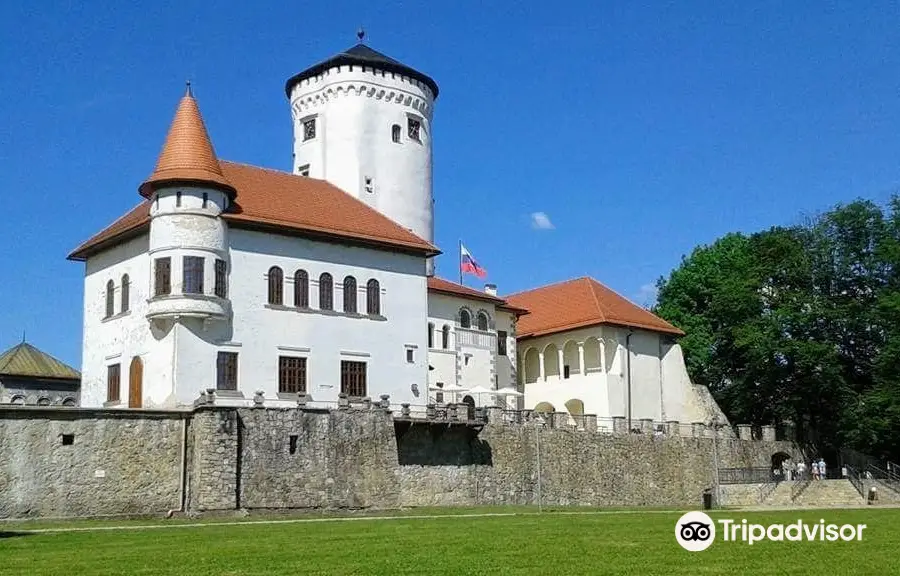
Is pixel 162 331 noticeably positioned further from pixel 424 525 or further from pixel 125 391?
pixel 424 525

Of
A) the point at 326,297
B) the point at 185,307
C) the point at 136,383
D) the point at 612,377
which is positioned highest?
the point at 326,297

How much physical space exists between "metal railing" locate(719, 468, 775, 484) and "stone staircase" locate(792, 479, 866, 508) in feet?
10.1

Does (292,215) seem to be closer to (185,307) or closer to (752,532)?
(185,307)

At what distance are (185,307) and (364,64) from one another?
683 inches

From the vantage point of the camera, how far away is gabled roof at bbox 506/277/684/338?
55.1 meters

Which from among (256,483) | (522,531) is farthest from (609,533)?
(256,483)

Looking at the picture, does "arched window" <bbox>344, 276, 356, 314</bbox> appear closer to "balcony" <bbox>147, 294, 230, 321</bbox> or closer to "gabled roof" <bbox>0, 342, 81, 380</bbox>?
"balcony" <bbox>147, 294, 230, 321</bbox>

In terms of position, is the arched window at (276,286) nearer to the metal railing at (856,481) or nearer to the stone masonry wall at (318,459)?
the stone masonry wall at (318,459)

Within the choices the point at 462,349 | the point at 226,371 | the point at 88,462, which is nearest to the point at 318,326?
the point at 226,371

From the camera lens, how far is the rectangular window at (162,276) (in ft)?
126

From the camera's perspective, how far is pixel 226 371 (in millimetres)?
38969

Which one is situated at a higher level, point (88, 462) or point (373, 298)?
point (373, 298)

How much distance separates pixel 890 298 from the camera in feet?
173

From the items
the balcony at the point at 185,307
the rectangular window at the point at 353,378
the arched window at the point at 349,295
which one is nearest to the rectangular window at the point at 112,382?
the balcony at the point at 185,307
